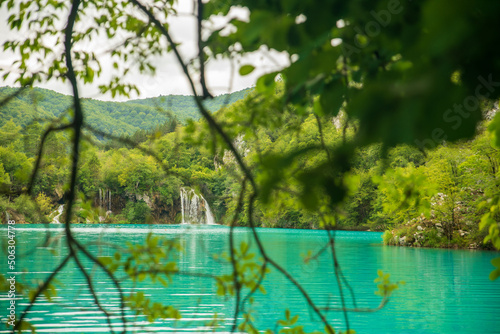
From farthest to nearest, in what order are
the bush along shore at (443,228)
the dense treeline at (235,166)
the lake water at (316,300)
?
the bush along shore at (443,228), the lake water at (316,300), the dense treeline at (235,166)

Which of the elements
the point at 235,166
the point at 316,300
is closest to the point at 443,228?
the point at 316,300

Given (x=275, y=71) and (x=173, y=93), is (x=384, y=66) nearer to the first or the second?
(x=275, y=71)

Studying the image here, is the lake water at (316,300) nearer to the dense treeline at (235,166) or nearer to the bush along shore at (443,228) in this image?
the dense treeline at (235,166)

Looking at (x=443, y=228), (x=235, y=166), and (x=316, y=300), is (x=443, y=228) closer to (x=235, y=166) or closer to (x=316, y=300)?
(x=316, y=300)

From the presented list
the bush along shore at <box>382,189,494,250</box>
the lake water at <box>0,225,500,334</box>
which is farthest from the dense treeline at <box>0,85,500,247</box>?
the bush along shore at <box>382,189,494,250</box>

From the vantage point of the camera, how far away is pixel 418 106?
0.44 metres

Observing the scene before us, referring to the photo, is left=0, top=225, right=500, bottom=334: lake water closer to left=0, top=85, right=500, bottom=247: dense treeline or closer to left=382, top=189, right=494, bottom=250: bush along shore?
left=0, top=85, right=500, bottom=247: dense treeline

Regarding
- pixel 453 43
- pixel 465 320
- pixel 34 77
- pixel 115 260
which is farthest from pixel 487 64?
pixel 465 320

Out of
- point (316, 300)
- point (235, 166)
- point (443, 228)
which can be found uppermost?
point (235, 166)

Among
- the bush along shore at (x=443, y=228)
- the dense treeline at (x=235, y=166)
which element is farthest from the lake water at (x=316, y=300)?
the bush along shore at (x=443, y=228)

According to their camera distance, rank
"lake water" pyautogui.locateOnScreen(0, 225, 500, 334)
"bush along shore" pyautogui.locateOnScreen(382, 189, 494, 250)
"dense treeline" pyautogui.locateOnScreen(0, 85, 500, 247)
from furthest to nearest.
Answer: "bush along shore" pyautogui.locateOnScreen(382, 189, 494, 250), "lake water" pyautogui.locateOnScreen(0, 225, 500, 334), "dense treeline" pyautogui.locateOnScreen(0, 85, 500, 247)

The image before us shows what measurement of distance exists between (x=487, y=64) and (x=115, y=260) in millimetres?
1936

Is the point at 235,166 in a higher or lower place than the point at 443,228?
higher

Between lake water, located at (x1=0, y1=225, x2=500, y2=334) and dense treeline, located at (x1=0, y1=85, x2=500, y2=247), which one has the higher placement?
dense treeline, located at (x1=0, y1=85, x2=500, y2=247)
